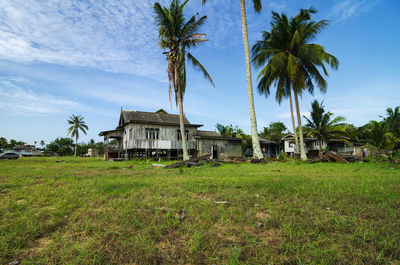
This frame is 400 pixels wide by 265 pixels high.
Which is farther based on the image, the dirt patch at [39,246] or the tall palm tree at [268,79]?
the tall palm tree at [268,79]

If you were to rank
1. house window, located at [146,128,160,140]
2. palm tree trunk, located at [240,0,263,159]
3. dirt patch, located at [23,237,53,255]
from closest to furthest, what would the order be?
dirt patch, located at [23,237,53,255]
palm tree trunk, located at [240,0,263,159]
house window, located at [146,128,160,140]

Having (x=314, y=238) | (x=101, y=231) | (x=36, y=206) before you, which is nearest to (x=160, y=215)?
(x=101, y=231)

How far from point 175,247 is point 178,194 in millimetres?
1598

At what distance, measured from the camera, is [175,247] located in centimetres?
179

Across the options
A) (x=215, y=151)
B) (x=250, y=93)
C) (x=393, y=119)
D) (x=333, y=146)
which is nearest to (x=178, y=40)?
(x=250, y=93)

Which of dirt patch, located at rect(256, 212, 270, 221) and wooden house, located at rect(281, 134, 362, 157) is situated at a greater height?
wooden house, located at rect(281, 134, 362, 157)

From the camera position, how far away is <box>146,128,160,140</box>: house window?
22.2 metres

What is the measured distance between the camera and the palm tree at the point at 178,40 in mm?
16094

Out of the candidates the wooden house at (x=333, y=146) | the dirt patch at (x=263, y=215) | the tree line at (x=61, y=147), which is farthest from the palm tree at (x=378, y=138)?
the tree line at (x=61, y=147)

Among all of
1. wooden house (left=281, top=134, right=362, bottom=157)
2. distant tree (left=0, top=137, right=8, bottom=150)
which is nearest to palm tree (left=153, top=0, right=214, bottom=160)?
wooden house (left=281, top=134, right=362, bottom=157)

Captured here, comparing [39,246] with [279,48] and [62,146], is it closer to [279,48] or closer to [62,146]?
[279,48]

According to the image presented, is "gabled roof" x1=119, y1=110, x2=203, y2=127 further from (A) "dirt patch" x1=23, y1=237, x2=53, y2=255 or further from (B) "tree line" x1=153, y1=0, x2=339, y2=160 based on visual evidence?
(A) "dirt patch" x1=23, y1=237, x2=53, y2=255

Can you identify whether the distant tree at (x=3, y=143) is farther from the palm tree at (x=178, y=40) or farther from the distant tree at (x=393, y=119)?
the distant tree at (x=393, y=119)

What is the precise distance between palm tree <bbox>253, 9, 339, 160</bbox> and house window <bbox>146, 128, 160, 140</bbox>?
1212 centimetres
